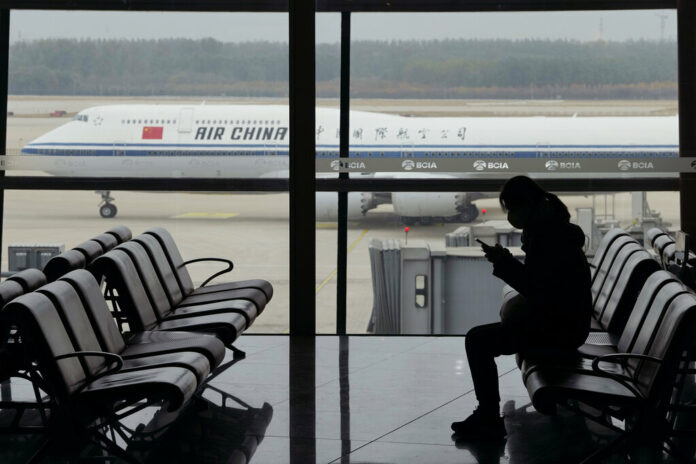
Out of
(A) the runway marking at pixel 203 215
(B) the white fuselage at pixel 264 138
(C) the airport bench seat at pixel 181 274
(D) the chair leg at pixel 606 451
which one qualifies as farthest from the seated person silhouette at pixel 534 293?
(A) the runway marking at pixel 203 215

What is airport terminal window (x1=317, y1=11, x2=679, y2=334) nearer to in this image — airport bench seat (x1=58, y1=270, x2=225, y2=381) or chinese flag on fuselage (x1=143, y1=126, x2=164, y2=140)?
chinese flag on fuselage (x1=143, y1=126, x2=164, y2=140)

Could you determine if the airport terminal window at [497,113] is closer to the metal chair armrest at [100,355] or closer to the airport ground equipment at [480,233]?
the airport ground equipment at [480,233]

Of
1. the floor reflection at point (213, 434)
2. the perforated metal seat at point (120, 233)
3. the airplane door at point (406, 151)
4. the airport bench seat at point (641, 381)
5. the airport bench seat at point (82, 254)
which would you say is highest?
the airplane door at point (406, 151)

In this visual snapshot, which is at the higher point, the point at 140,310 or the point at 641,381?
the point at 140,310

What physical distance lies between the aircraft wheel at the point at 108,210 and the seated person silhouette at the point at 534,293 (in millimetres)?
3697

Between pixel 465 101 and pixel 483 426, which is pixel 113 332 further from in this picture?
pixel 465 101

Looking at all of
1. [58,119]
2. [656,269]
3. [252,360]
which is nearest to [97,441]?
[252,360]

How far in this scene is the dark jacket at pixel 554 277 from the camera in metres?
4.50

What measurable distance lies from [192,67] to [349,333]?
2401 millimetres

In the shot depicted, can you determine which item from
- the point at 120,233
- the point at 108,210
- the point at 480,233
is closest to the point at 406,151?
the point at 480,233

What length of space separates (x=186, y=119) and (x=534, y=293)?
12.4ft

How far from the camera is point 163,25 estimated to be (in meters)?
7.34

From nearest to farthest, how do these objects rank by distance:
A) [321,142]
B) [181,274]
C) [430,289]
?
[181,274] → [321,142] → [430,289]

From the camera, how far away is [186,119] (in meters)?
7.42
